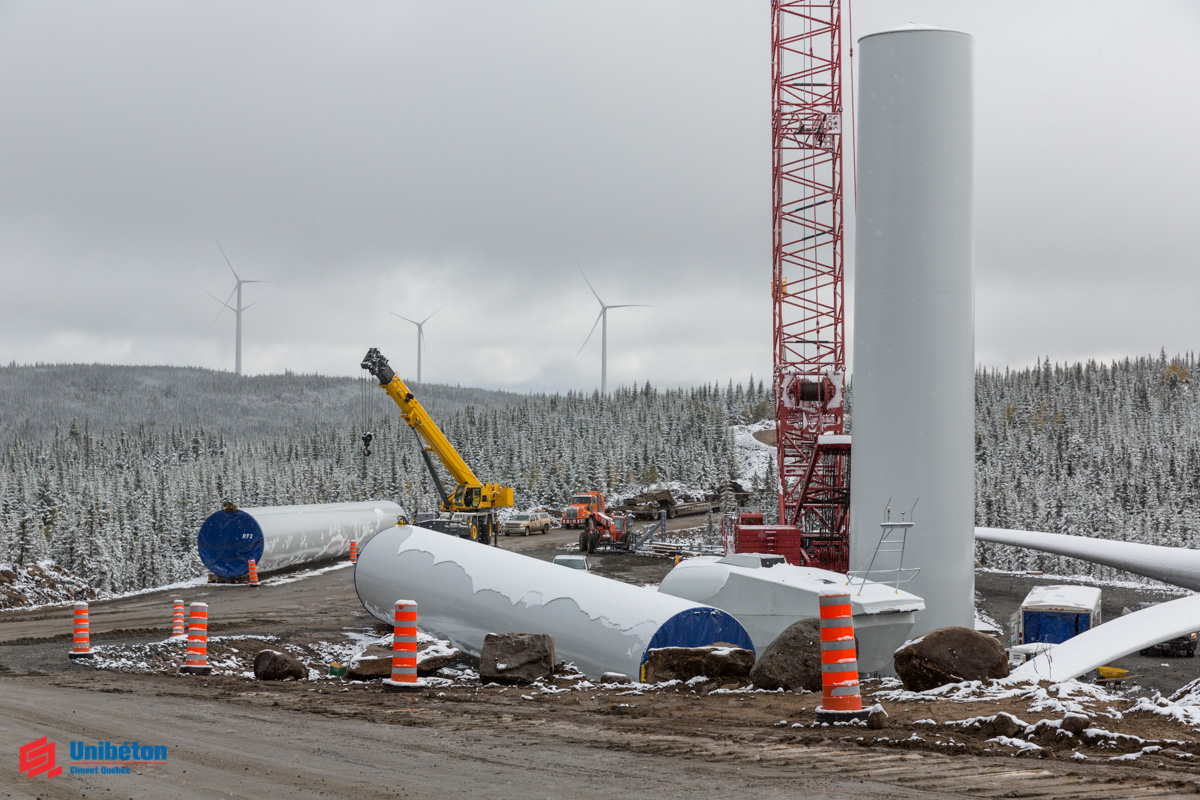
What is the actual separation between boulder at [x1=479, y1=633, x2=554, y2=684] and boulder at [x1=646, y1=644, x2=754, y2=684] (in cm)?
175

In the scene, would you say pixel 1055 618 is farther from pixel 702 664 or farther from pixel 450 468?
pixel 450 468

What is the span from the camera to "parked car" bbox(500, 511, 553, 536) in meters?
67.9

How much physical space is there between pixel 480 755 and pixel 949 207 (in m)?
18.9

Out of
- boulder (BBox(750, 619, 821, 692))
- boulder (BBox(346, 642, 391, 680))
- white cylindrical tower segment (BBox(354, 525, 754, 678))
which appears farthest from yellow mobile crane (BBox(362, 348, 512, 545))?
boulder (BBox(750, 619, 821, 692))

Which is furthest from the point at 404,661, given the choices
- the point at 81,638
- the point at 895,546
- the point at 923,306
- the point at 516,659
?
the point at 923,306

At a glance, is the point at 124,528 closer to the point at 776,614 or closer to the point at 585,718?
the point at 776,614

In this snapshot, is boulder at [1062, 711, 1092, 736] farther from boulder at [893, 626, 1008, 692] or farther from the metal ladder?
the metal ladder

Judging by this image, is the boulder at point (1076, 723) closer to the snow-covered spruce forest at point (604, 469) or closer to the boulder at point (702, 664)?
the boulder at point (702, 664)

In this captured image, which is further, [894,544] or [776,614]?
[894,544]

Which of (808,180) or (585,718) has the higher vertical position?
(808,180)

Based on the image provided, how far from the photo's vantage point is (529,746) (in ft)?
32.5

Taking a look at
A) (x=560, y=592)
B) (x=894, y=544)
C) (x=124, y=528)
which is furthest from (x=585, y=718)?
(x=124, y=528)

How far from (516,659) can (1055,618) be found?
16735mm

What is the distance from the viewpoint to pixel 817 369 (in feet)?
149
